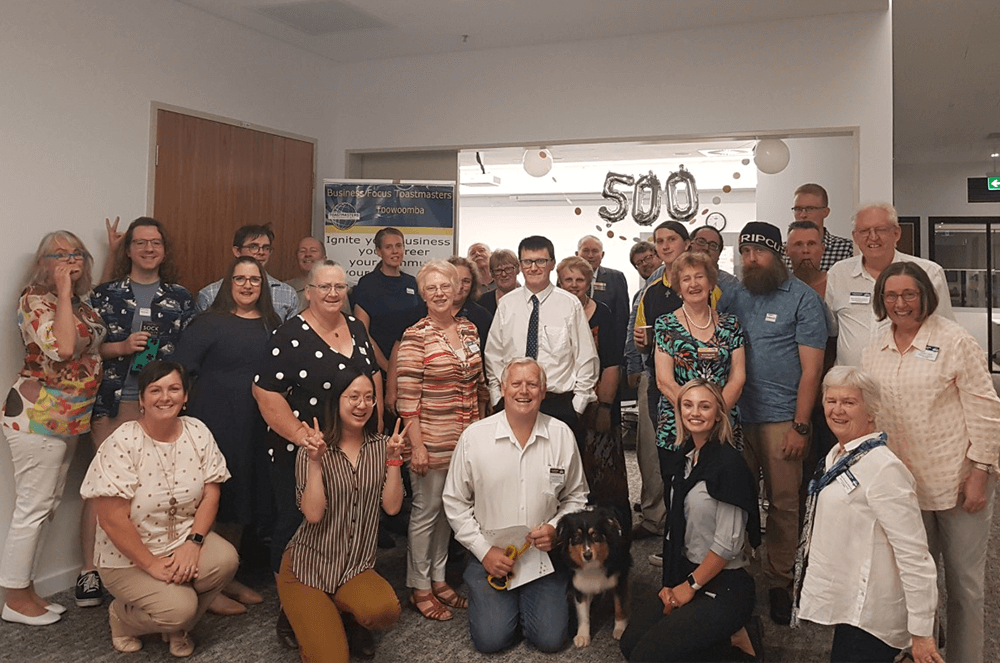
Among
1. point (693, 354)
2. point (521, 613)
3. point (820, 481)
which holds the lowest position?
point (521, 613)

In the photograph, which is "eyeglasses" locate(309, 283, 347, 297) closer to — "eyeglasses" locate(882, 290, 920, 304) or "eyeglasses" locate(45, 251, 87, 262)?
"eyeglasses" locate(45, 251, 87, 262)

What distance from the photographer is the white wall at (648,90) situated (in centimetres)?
454

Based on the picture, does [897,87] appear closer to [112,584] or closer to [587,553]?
[587,553]

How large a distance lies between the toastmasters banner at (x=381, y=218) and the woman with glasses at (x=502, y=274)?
81 centimetres

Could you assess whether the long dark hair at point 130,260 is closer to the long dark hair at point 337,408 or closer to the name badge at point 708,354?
the long dark hair at point 337,408

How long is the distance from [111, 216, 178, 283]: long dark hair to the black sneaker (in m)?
1.42

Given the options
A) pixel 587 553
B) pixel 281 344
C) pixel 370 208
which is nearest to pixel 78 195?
pixel 281 344

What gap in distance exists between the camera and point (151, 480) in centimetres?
300

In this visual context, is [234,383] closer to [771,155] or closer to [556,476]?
[556,476]

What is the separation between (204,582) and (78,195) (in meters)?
2.14

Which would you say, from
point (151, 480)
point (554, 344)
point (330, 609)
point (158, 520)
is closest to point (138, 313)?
point (151, 480)

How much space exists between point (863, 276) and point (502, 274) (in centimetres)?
204

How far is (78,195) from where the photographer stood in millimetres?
3908

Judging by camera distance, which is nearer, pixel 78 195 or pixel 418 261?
pixel 78 195
